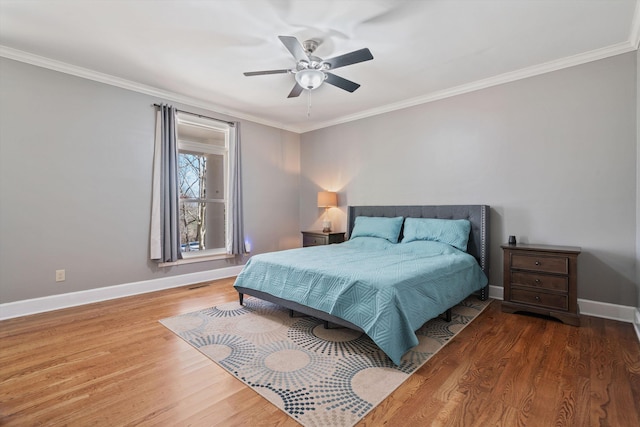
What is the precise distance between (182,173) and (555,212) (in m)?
4.83

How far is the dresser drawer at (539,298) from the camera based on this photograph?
2839 mm

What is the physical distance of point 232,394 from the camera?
179 centimetres

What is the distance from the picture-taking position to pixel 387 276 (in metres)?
2.37

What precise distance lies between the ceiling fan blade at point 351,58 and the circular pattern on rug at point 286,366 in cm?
237

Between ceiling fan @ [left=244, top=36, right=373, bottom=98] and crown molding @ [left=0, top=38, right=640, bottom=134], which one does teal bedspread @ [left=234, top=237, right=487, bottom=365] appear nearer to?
ceiling fan @ [left=244, top=36, right=373, bottom=98]

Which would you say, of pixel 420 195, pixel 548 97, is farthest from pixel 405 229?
pixel 548 97

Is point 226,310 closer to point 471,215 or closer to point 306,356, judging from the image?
point 306,356

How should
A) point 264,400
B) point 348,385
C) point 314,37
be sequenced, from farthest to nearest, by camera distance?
point 314,37 < point 348,385 < point 264,400

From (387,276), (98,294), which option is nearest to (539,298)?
(387,276)

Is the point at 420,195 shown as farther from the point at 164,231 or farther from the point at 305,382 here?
the point at 164,231

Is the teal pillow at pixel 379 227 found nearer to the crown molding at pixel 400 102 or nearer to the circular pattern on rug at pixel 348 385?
the crown molding at pixel 400 102

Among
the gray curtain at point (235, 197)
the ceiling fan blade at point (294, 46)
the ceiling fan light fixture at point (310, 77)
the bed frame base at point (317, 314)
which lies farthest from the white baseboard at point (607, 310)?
the gray curtain at point (235, 197)

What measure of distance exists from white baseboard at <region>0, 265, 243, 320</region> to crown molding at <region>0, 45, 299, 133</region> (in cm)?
250

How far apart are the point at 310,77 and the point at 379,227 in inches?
88.6
